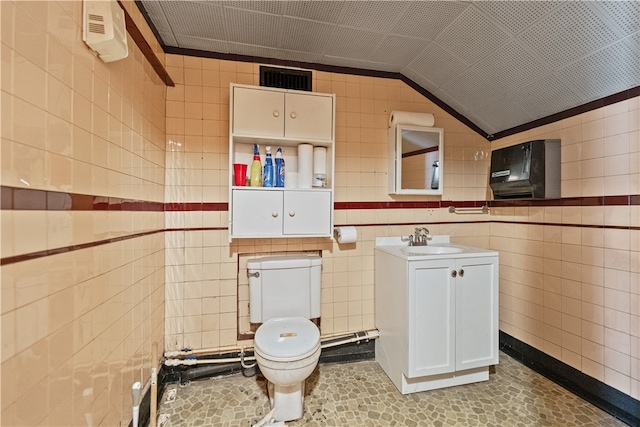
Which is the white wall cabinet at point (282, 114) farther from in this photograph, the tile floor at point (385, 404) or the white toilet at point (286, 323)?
the tile floor at point (385, 404)

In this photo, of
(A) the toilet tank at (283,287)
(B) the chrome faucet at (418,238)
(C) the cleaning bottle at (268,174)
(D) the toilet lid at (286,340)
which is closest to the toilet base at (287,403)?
(D) the toilet lid at (286,340)

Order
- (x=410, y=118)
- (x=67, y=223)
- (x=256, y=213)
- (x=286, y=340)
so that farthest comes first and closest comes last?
1. (x=410, y=118)
2. (x=256, y=213)
3. (x=286, y=340)
4. (x=67, y=223)

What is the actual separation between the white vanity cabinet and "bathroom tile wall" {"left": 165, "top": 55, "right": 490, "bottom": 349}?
1.28 feet

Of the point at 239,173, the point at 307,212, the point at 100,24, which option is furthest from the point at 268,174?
the point at 100,24

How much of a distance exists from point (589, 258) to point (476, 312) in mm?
744

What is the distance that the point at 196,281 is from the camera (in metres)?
1.92

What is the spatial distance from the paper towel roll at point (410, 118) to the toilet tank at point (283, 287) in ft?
3.92

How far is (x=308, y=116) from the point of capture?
188 centimetres

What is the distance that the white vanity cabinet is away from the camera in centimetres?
174

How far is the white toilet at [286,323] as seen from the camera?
4.67 ft

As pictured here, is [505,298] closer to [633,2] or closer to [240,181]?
[633,2]

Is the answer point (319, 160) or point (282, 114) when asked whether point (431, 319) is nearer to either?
point (319, 160)

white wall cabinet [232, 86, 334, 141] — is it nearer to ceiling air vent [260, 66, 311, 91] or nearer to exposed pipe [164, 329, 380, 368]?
ceiling air vent [260, 66, 311, 91]

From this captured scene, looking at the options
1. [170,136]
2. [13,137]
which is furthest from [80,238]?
[170,136]
